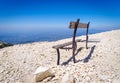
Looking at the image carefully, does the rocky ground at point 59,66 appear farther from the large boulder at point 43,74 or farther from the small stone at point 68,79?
the small stone at point 68,79

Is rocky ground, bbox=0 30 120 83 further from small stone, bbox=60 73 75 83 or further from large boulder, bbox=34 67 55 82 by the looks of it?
small stone, bbox=60 73 75 83

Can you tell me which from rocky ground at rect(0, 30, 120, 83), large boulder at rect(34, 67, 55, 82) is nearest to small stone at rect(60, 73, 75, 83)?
rocky ground at rect(0, 30, 120, 83)

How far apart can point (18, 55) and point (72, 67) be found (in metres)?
3.98

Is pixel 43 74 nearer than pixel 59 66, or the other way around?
pixel 43 74

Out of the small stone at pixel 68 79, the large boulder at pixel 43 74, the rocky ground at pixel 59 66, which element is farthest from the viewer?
the large boulder at pixel 43 74

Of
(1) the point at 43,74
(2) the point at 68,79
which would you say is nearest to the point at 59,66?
(1) the point at 43,74

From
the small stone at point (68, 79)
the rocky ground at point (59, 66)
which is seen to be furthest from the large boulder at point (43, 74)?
the small stone at point (68, 79)

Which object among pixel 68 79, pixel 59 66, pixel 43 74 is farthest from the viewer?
pixel 59 66

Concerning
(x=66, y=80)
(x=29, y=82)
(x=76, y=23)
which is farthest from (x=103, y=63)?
(x=29, y=82)

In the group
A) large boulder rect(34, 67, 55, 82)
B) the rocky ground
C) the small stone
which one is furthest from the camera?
large boulder rect(34, 67, 55, 82)

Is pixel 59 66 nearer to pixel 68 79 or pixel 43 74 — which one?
pixel 43 74

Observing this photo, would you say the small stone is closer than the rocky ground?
Yes

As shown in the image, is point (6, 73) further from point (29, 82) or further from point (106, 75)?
point (106, 75)

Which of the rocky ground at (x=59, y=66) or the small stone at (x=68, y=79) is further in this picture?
the rocky ground at (x=59, y=66)
